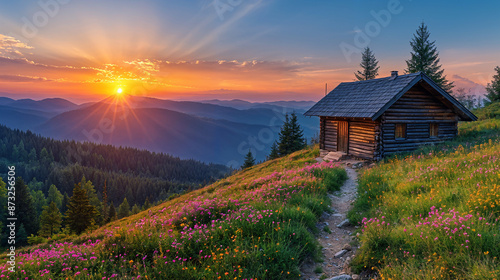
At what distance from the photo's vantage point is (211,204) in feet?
26.5

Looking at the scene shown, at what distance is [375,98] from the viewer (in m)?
19.4

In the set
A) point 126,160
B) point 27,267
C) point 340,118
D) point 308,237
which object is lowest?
→ point 126,160

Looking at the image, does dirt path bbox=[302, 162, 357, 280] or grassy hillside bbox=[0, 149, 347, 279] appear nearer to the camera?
grassy hillside bbox=[0, 149, 347, 279]

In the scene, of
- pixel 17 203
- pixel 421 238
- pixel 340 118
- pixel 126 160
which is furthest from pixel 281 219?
pixel 126 160

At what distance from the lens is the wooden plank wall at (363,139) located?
19.0 m

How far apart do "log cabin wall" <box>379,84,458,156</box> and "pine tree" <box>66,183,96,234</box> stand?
52.3 meters

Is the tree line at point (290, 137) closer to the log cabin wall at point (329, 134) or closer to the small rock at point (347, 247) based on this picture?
the log cabin wall at point (329, 134)

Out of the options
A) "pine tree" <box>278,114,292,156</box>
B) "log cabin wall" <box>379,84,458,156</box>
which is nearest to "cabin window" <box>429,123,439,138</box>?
"log cabin wall" <box>379,84,458,156</box>

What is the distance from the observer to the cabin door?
21703 mm

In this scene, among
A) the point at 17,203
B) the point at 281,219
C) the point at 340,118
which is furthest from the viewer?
the point at 17,203

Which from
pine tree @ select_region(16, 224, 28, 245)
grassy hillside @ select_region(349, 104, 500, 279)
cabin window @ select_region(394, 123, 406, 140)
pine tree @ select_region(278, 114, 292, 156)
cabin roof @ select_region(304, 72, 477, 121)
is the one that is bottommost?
pine tree @ select_region(16, 224, 28, 245)

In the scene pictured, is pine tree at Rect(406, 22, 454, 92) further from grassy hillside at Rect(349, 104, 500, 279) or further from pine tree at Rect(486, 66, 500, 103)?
grassy hillside at Rect(349, 104, 500, 279)

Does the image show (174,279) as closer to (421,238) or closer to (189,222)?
(189,222)

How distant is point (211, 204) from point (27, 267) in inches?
174
